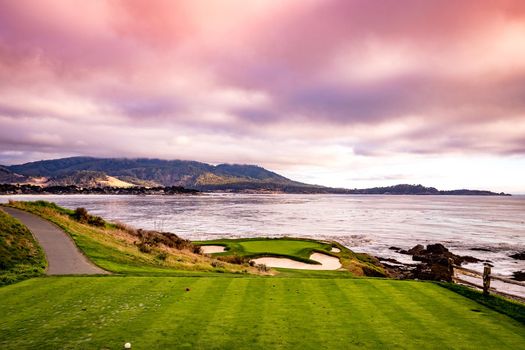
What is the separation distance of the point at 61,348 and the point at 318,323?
7.20 metres

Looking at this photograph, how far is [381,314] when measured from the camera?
1172cm

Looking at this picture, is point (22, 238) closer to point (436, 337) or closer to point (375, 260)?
point (436, 337)

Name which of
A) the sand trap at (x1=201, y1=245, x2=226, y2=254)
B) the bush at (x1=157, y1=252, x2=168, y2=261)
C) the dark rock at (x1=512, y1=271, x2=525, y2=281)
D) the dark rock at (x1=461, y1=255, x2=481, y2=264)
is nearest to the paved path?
the bush at (x1=157, y1=252, x2=168, y2=261)

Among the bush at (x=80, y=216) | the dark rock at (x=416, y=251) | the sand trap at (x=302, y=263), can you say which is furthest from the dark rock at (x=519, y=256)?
the bush at (x=80, y=216)

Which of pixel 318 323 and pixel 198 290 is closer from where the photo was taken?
pixel 318 323

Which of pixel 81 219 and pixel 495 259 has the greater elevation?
pixel 81 219

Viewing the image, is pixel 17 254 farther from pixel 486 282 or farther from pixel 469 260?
pixel 469 260

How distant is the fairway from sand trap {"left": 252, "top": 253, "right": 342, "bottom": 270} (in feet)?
62.5

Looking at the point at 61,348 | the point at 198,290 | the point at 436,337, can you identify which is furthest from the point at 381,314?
the point at 61,348

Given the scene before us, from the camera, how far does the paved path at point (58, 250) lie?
1786 centimetres

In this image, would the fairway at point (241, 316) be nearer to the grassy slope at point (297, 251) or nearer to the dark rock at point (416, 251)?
the grassy slope at point (297, 251)

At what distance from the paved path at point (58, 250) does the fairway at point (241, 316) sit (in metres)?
2.14

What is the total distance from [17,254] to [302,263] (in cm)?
2496

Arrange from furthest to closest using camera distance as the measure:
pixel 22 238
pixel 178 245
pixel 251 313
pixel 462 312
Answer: pixel 178 245
pixel 22 238
pixel 462 312
pixel 251 313
